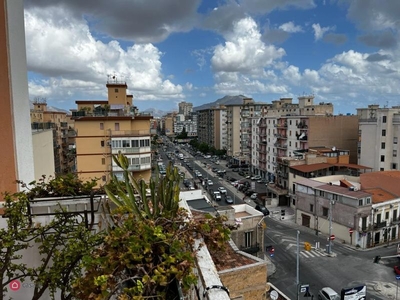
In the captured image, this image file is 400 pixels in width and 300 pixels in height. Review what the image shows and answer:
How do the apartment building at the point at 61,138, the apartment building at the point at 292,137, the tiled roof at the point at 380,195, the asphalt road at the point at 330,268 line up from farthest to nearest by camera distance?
the apartment building at the point at 61,138, the apartment building at the point at 292,137, the tiled roof at the point at 380,195, the asphalt road at the point at 330,268

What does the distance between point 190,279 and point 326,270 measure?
2512 cm

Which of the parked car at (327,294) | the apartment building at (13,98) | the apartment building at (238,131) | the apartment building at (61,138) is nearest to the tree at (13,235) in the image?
the apartment building at (13,98)

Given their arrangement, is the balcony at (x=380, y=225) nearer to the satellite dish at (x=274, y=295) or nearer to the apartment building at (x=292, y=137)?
the apartment building at (x=292, y=137)

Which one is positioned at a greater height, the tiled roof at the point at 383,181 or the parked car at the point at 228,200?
the tiled roof at the point at 383,181

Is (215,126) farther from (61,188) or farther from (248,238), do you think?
(61,188)

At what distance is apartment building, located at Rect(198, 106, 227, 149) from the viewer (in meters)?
93.5

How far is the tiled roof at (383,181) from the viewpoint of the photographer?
31984 millimetres

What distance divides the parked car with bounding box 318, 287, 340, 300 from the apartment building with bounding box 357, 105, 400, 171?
95.8 ft

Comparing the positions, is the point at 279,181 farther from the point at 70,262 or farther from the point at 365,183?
the point at 70,262

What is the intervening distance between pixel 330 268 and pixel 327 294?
5.37m

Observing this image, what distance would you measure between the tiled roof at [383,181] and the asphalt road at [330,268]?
6.04 m

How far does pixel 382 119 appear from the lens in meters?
42.6

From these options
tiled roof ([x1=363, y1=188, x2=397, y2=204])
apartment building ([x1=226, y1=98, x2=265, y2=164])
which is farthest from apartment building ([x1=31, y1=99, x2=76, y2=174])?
tiled roof ([x1=363, y1=188, x2=397, y2=204])

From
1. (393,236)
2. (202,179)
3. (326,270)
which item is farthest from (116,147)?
(202,179)
